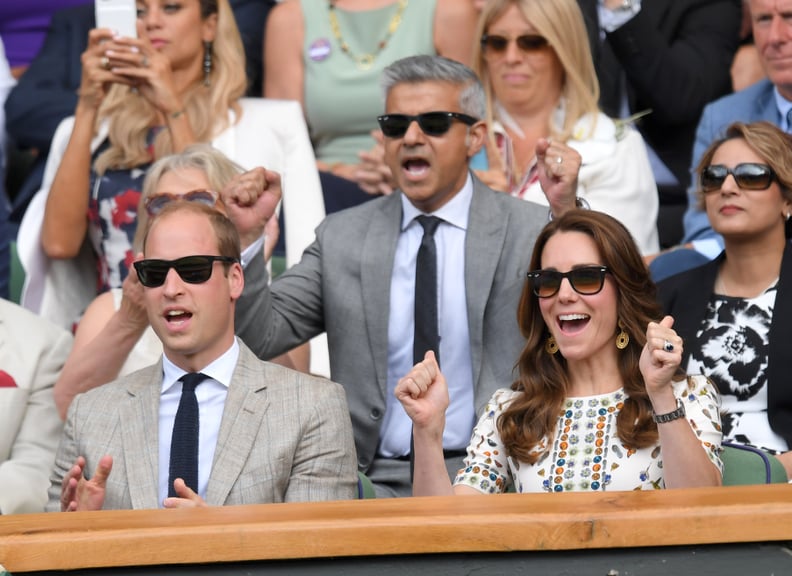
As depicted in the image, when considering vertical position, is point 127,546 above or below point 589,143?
below

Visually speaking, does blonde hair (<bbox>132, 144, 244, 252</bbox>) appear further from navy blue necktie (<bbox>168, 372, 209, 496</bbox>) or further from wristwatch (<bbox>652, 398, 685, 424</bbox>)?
wristwatch (<bbox>652, 398, 685, 424</bbox>)

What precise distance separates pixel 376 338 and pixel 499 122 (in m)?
1.44

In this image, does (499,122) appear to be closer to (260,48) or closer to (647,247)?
(647,247)

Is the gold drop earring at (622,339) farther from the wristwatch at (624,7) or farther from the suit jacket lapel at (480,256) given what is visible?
the wristwatch at (624,7)

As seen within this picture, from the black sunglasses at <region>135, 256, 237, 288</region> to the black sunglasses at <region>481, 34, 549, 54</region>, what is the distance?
2.00 metres

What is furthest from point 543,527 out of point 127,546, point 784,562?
point 127,546

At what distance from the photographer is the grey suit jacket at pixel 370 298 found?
396 centimetres

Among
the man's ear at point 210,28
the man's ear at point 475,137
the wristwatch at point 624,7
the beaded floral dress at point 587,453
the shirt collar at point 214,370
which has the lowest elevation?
the beaded floral dress at point 587,453

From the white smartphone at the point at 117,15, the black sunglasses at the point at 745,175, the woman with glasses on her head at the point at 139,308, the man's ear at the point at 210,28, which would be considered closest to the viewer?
the woman with glasses on her head at the point at 139,308

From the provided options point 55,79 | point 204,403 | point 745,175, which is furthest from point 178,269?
point 55,79

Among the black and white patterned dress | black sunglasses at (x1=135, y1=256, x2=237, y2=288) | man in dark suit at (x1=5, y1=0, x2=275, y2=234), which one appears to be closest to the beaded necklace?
man in dark suit at (x1=5, y1=0, x2=275, y2=234)

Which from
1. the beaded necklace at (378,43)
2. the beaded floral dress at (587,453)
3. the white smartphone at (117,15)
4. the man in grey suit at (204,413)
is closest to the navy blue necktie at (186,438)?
the man in grey suit at (204,413)

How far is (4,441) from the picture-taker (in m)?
4.09

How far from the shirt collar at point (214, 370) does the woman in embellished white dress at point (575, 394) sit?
0.47m
